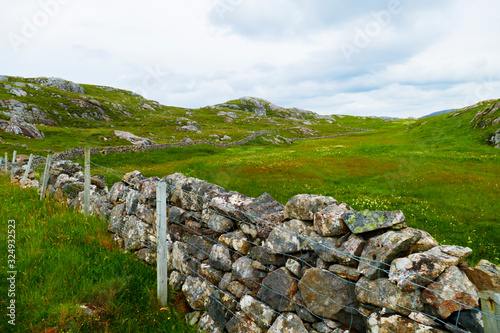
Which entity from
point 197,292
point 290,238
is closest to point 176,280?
point 197,292

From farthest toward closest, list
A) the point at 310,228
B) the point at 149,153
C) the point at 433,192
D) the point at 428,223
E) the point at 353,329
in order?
the point at 149,153 → the point at 433,192 → the point at 428,223 → the point at 310,228 → the point at 353,329

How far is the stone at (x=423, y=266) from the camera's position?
3.32 meters

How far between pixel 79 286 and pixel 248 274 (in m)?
3.70

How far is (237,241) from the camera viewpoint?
18.9ft

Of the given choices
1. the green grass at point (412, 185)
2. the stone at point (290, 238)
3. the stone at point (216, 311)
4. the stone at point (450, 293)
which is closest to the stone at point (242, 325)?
the stone at point (216, 311)

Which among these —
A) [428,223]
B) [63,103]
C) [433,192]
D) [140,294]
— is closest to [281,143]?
[433,192]

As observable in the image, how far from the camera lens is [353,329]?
3.98 meters

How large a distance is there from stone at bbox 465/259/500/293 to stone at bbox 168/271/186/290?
5915mm

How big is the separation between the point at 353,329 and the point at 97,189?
11832 mm

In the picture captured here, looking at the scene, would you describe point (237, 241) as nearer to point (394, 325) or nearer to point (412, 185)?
point (394, 325)

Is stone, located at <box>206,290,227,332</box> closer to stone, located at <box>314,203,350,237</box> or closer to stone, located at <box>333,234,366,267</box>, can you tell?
stone, located at <box>314,203,350,237</box>

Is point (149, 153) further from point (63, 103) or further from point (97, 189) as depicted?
point (63, 103)

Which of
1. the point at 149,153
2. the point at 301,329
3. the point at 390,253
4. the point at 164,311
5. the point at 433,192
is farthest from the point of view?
the point at 149,153

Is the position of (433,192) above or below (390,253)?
below
